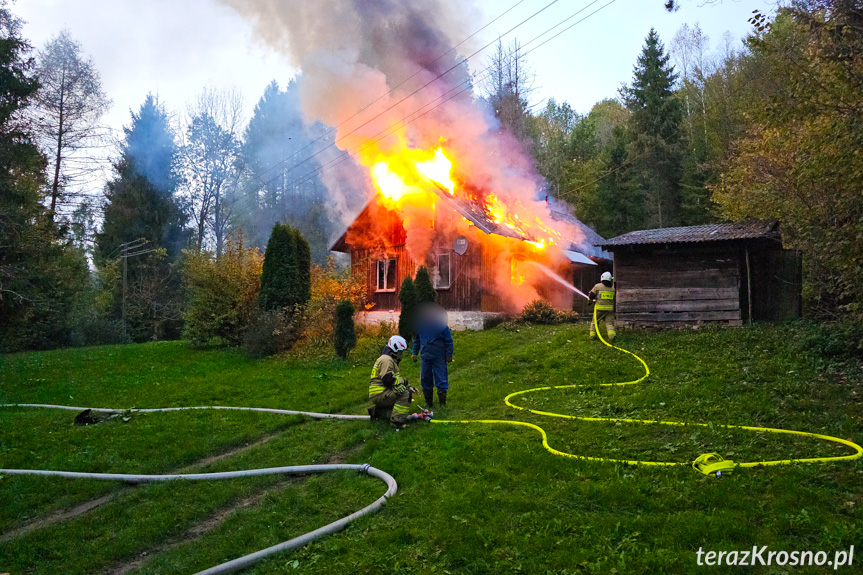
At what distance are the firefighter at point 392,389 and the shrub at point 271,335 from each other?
30.0 feet

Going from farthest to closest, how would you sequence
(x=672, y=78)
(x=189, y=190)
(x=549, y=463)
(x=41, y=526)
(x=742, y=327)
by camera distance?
1. (x=189, y=190)
2. (x=672, y=78)
3. (x=742, y=327)
4. (x=549, y=463)
5. (x=41, y=526)

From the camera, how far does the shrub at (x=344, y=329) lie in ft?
51.0

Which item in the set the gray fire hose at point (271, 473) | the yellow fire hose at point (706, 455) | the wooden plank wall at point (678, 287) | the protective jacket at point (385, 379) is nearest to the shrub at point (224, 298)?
the gray fire hose at point (271, 473)

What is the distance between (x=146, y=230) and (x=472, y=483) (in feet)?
124

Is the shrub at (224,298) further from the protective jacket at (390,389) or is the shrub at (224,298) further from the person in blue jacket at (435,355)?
the protective jacket at (390,389)

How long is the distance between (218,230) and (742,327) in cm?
3751

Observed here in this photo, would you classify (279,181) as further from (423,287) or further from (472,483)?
(472,483)

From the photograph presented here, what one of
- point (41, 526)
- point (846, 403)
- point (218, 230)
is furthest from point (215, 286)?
point (218, 230)

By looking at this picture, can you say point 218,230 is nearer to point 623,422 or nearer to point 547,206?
point 547,206

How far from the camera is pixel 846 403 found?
8.13 m

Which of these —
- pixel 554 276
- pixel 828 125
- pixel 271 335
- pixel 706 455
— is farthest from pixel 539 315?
pixel 706 455

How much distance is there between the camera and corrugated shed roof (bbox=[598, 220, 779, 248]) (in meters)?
14.9

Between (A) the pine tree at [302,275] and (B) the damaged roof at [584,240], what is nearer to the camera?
(A) the pine tree at [302,275]

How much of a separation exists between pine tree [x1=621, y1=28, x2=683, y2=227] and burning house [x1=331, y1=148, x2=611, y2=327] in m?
13.7
